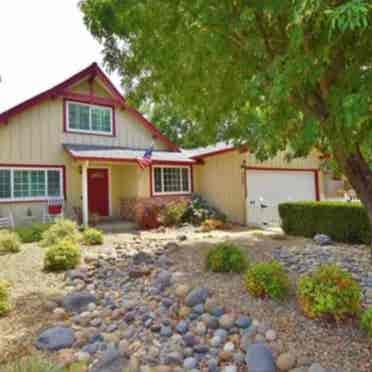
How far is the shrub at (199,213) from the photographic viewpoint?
12.8 meters

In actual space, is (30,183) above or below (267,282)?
above

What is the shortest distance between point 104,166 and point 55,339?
10265 mm

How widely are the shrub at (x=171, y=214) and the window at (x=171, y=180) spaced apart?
140 centimetres

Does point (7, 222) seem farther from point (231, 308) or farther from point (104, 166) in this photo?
point (231, 308)

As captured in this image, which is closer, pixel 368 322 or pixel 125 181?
pixel 368 322

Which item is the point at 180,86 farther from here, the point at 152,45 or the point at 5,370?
the point at 5,370

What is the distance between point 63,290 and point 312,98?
494 cm

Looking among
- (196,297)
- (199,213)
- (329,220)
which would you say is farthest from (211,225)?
(196,297)

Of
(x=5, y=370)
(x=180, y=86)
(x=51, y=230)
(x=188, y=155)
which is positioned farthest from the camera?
Result: (x=188, y=155)

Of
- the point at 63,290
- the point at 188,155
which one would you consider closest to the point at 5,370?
the point at 63,290

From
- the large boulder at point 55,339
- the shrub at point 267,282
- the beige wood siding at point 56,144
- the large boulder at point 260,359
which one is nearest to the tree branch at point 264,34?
the shrub at point 267,282

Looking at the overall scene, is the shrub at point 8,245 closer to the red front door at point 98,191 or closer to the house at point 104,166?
the house at point 104,166

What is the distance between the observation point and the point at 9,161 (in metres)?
10.9

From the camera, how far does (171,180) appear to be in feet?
46.4
